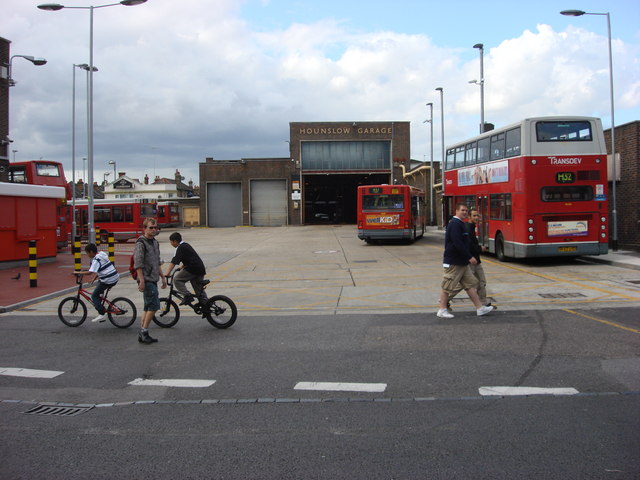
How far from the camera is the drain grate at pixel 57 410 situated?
16.5 feet

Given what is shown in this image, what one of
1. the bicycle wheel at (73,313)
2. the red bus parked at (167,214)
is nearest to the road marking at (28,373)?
the bicycle wheel at (73,313)

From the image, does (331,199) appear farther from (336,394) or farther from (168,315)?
(336,394)

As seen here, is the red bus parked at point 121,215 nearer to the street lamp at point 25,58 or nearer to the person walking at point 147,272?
the street lamp at point 25,58

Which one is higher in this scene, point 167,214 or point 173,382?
point 167,214

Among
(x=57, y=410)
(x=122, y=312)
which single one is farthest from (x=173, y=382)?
(x=122, y=312)

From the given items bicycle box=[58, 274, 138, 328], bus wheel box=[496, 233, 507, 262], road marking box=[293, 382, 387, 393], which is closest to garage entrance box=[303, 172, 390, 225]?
bus wheel box=[496, 233, 507, 262]

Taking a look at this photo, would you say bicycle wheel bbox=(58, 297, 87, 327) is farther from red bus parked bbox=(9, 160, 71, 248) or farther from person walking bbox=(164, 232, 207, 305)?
red bus parked bbox=(9, 160, 71, 248)

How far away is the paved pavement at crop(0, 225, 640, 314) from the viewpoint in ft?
36.4

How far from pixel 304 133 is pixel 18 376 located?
54954 millimetres

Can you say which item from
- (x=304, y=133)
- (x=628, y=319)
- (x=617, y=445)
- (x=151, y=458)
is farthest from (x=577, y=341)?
(x=304, y=133)

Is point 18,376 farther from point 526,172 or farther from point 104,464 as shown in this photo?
point 526,172

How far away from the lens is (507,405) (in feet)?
16.0

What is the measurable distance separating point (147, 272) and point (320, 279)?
7343mm

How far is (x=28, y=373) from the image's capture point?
646 centimetres
